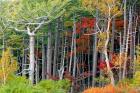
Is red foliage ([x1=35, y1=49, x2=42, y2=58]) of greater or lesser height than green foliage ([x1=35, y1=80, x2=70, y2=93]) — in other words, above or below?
above

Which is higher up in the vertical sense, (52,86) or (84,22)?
(84,22)

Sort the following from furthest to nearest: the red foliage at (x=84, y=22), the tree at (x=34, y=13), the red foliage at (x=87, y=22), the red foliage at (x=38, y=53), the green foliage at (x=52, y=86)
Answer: the red foliage at (x=38, y=53) < the red foliage at (x=84, y=22) < the red foliage at (x=87, y=22) < the tree at (x=34, y=13) < the green foliage at (x=52, y=86)

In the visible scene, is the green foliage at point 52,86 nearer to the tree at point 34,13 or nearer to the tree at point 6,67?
the tree at point 6,67

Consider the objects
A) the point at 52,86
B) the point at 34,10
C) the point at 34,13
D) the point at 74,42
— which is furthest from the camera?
the point at 74,42

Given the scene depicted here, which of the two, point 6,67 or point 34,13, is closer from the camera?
point 6,67

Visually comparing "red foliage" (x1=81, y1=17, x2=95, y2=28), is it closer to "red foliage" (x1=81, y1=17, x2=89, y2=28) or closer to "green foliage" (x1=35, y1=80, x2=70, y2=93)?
"red foliage" (x1=81, y1=17, x2=89, y2=28)

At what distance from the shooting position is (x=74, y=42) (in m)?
38.2

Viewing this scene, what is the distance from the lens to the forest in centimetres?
2989

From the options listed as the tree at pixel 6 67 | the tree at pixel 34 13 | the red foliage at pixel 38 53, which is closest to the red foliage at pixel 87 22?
the tree at pixel 34 13

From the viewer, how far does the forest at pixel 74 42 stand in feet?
98.1

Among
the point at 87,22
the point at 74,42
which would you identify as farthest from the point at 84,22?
the point at 74,42

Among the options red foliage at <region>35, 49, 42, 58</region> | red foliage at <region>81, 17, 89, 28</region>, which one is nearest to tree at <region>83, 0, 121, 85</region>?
red foliage at <region>81, 17, 89, 28</region>

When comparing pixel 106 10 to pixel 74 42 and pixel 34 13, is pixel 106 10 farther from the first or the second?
pixel 74 42

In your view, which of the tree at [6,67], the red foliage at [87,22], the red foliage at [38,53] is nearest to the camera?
the tree at [6,67]
